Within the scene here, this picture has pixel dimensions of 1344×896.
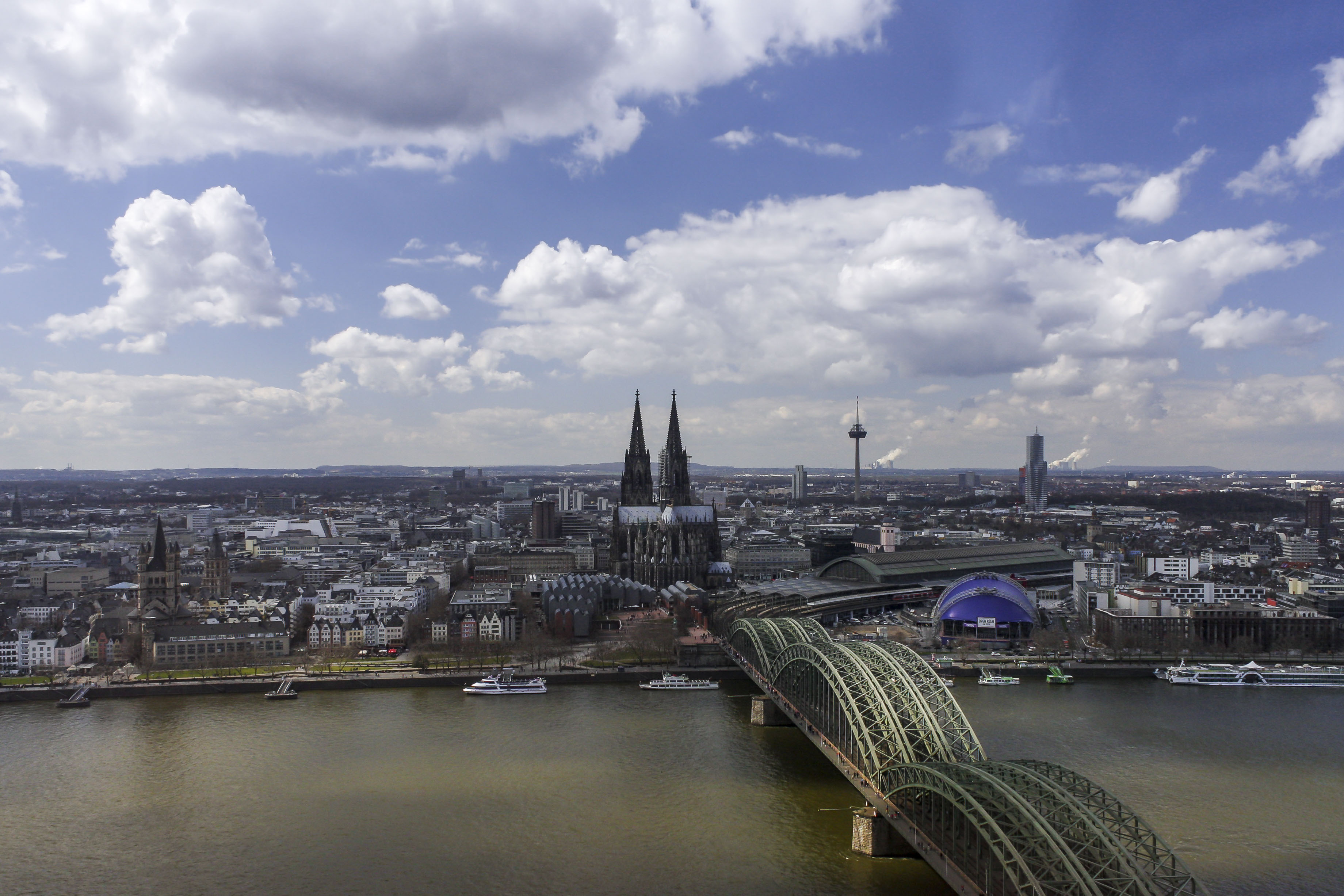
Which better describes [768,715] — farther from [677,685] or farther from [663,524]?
[663,524]

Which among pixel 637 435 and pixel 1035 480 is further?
pixel 1035 480

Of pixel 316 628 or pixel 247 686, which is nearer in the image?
pixel 247 686

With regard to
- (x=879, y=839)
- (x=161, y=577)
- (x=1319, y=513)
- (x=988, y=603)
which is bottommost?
(x=879, y=839)

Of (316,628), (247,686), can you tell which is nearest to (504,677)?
(247,686)

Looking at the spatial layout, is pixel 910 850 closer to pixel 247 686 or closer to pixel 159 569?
pixel 247 686

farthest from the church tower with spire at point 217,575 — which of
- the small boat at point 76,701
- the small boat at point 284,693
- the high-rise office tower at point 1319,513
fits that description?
the high-rise office tower at point 1319,513

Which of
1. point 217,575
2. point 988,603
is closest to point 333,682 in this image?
point 217,575

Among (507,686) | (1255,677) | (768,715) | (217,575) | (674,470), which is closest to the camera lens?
(768,715)
